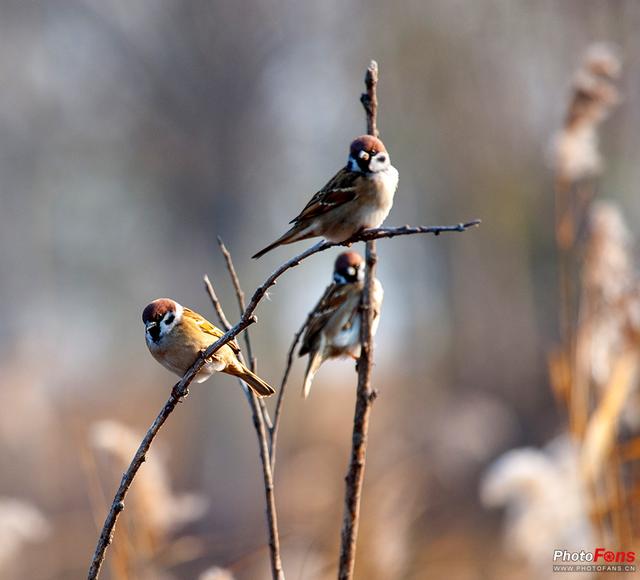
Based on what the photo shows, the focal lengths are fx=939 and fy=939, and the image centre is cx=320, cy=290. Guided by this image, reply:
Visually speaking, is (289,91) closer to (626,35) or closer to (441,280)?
(441,280)

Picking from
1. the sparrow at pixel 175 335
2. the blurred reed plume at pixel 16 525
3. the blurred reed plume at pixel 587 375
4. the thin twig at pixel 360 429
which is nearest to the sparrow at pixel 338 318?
the sparrow at pixel 175 335

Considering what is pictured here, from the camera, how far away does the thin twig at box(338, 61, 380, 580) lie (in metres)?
1.76

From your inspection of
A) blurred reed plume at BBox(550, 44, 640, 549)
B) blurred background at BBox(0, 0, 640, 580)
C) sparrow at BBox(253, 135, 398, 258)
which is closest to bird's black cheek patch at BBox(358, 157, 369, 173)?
sparrow at BBox(253, 135, 398, 258)

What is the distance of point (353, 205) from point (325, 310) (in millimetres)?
896

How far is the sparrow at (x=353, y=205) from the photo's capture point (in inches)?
105

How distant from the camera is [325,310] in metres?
3.57

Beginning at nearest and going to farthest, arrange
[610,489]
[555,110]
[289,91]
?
[610,489]
[555,110]
[289,91]

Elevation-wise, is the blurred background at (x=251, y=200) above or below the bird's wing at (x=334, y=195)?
above

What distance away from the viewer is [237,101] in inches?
703

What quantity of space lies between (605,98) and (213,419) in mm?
13879

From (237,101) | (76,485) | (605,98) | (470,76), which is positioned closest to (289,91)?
(237,101)

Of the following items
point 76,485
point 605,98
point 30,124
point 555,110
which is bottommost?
point 605,98

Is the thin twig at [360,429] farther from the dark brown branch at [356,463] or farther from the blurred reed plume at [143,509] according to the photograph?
the blurred reed plume at [143,509]

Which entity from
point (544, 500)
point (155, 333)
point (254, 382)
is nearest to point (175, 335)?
point (155, 333)
